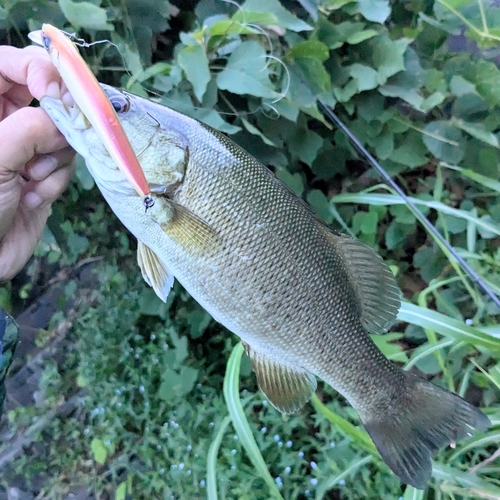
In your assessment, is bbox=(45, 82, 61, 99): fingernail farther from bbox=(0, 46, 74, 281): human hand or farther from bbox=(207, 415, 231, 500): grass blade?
bbox=(207, 415, 231, 500): grass blade

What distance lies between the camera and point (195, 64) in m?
1.11

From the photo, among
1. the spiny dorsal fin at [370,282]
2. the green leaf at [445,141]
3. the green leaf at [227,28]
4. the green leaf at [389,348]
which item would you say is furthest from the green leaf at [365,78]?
the green leaf at [389,348]

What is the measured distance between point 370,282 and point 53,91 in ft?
2.28

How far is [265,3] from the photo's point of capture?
115 centimetres

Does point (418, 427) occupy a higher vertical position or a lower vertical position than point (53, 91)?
lower

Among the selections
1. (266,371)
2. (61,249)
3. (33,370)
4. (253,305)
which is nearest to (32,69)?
(253,305)

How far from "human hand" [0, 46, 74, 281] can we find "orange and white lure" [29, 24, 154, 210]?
0.47 feet

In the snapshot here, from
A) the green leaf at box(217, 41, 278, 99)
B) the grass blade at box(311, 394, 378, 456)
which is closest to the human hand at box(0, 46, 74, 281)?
the green leaf at box(217, 41, 278, 99)

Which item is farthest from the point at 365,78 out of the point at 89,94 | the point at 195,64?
the point at 89,94

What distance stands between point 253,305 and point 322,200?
0.83 meters

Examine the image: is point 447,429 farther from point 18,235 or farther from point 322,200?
point 18,235

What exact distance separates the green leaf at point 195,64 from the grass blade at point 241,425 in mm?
674

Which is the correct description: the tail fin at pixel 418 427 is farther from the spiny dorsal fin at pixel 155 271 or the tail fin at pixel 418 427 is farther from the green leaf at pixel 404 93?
the green leaf at pixel 404 93

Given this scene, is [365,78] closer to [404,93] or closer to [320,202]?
[404,93]
